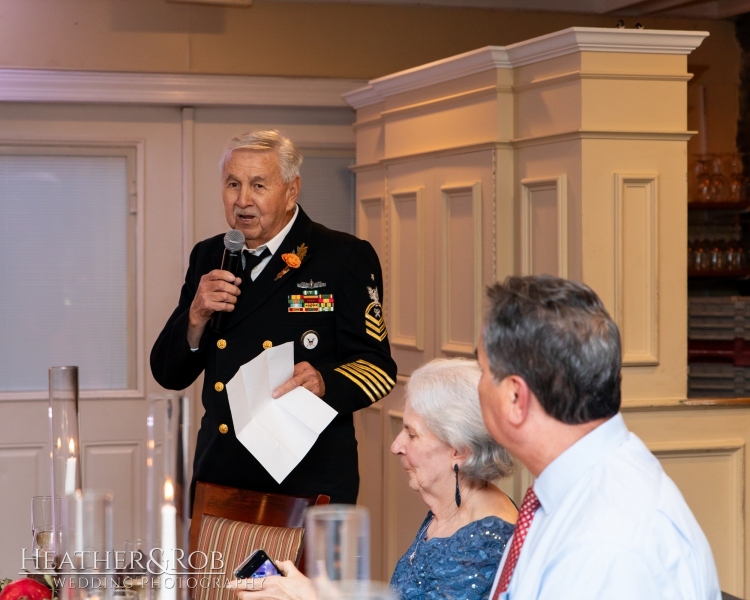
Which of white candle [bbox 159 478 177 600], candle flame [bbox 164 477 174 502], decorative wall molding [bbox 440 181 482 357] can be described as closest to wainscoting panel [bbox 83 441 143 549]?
decorative wall molding [bbox 440 181 482 357]

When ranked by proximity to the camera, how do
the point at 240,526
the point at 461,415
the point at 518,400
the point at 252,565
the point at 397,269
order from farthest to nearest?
the point at 397,269, the point at 240,526, the point at 461,415, the point at 252,565, the point at 518,400

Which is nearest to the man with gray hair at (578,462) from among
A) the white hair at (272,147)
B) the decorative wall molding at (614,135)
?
the white hair at (272,147)

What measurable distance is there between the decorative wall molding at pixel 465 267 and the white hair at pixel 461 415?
1553mm

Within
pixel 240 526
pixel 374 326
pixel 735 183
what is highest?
pixel 735 183

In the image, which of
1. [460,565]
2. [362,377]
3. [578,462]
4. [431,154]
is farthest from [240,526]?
[431,154]

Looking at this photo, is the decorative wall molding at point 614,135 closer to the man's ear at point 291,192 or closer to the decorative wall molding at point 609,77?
the decorative wall molding at point 609,77

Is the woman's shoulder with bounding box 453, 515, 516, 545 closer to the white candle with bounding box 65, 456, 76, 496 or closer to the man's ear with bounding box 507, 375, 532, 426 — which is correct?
the man's ear with bounding box 507, 375, 532, 426

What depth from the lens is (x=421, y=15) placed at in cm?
426

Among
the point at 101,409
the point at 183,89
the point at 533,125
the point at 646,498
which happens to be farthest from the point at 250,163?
the point at 101,409

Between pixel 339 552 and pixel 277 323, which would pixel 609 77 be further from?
pixel 339 552

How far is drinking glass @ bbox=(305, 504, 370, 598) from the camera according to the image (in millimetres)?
924

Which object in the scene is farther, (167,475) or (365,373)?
(365,373)

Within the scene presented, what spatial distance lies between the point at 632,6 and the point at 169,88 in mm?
2035

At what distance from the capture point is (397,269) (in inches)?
154
